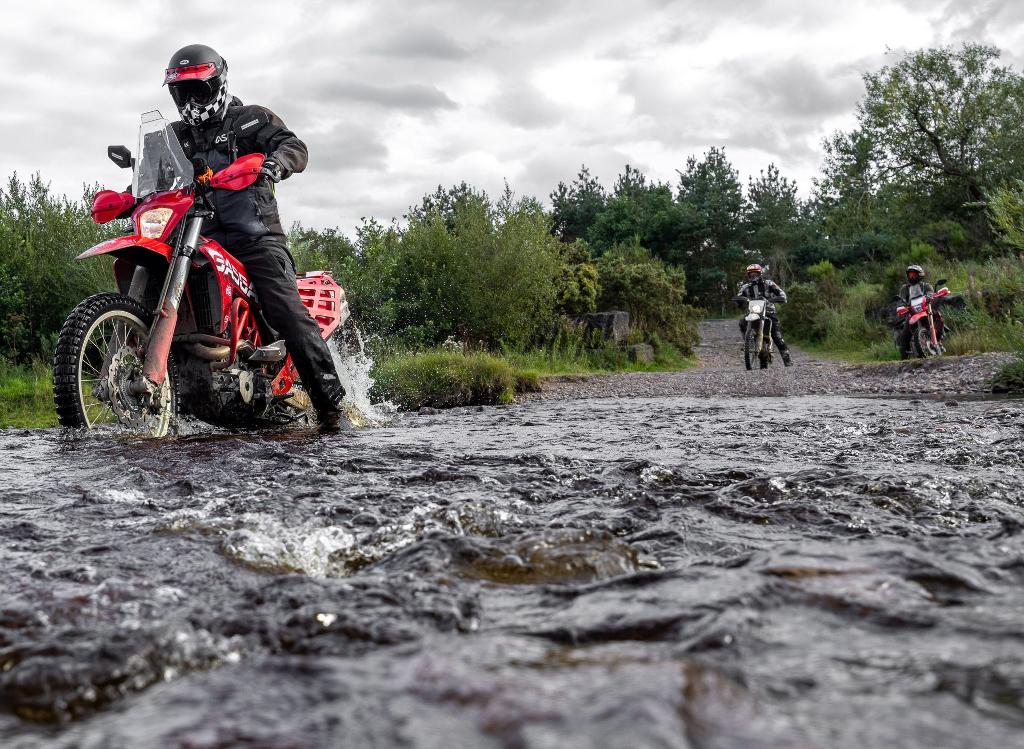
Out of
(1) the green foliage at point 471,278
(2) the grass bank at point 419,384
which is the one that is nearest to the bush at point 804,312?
(1) the green foliage at point 471,278

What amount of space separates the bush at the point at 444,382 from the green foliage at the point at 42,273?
4.57 meters

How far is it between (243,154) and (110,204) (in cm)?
96

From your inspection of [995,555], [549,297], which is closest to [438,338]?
[549,297]

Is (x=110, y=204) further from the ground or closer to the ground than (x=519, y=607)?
further from the ground

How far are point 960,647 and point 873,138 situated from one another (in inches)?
1366

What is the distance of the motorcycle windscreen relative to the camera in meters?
5.16

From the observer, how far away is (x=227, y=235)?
17.8 ft

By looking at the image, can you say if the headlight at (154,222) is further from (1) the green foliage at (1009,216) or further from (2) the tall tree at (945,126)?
(2) the tall tree at (945,126)

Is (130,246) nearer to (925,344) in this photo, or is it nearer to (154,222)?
(154,222)

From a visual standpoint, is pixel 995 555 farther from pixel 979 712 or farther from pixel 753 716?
pixel 753 716

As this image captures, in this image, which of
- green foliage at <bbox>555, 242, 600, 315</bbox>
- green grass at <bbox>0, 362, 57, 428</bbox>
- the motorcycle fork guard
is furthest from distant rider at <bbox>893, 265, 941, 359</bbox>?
the motorcycle fork guard

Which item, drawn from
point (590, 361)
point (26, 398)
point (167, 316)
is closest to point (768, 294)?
point (590, 361)

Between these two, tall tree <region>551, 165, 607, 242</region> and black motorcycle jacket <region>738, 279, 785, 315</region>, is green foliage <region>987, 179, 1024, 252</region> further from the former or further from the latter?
tall tree <region>551, 165, 607, 242</region>

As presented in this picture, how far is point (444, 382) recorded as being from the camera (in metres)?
9.83
